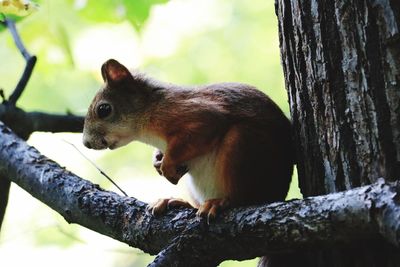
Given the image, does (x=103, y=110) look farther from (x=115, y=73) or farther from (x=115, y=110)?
(x=115, y=73)

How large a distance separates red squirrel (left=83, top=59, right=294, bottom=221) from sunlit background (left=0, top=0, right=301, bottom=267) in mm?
1877

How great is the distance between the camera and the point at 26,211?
5637 millimetres

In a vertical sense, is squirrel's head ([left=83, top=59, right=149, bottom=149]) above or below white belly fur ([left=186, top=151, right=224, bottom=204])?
above

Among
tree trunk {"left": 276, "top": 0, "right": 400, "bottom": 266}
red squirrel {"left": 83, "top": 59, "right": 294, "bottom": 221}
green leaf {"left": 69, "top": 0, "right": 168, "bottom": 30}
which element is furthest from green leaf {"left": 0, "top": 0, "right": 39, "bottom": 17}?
tree trunk {"left": 276, "top": 0, "right": 400, "bottom": 266}

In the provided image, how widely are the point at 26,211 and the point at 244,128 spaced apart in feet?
11.9

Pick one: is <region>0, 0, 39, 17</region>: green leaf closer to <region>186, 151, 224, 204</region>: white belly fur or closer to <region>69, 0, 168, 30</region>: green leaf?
<region>69, 0, 168, 30</region>: green leaf

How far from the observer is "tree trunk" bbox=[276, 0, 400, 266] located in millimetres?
1967

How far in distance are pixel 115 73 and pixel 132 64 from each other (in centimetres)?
196

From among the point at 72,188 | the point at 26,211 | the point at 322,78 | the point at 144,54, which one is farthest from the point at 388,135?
the point at 26,211

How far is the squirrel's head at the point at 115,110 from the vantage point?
299cm

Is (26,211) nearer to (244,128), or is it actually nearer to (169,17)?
(169,17)

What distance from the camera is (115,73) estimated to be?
306 centimetres

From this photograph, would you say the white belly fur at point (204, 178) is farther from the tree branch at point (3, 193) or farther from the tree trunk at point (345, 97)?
the tree branch at point (3, 193)

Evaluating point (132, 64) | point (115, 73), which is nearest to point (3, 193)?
point (115, 73)
